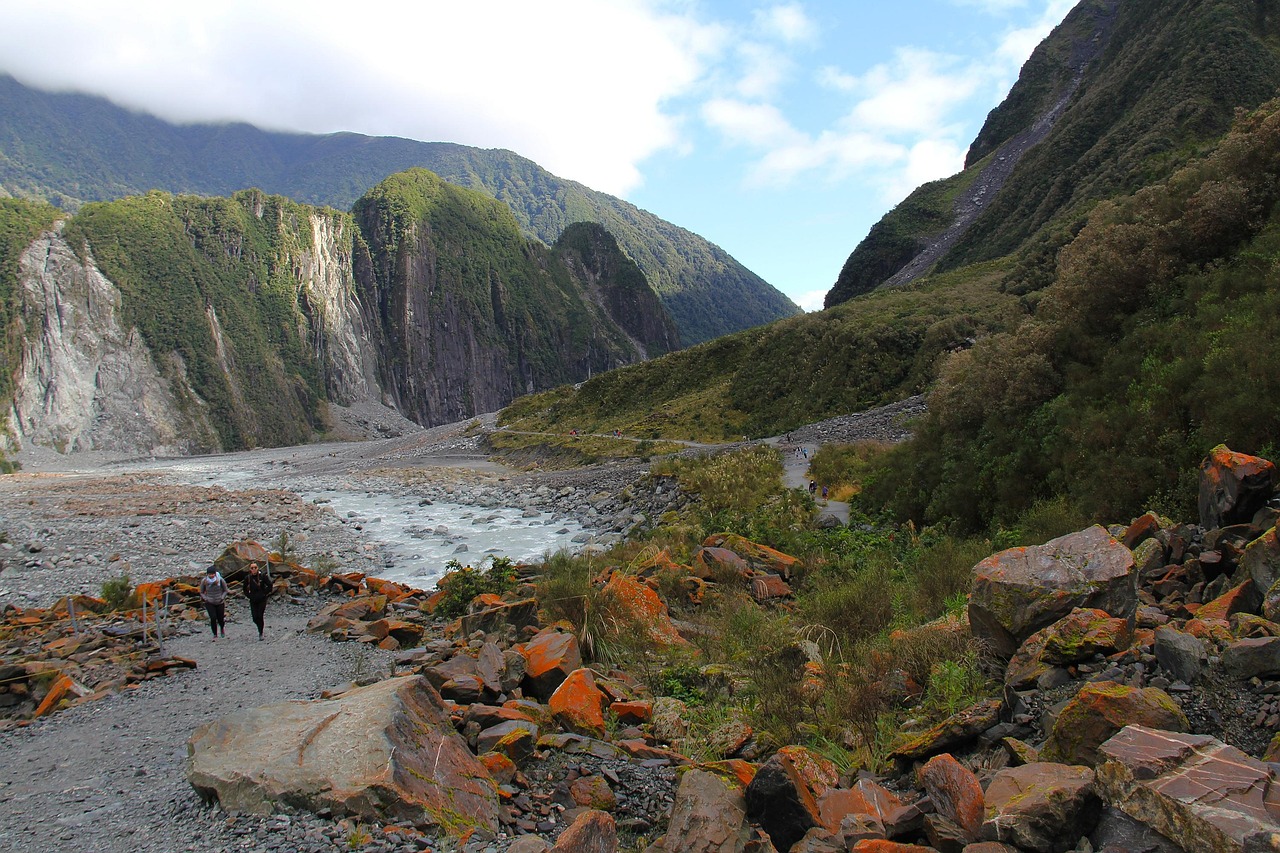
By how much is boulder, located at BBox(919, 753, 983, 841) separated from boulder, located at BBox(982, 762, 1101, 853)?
16cm

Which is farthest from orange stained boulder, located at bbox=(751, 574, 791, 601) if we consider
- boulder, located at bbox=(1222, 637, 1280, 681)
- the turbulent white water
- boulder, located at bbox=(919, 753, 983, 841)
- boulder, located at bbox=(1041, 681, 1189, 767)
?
boulder, located at bbox=(1222, 637, 1280, 681)

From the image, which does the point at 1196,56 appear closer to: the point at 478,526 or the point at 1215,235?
the point at 1215,235

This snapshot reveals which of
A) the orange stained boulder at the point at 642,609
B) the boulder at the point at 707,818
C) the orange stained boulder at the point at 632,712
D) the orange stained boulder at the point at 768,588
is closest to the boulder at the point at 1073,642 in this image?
the boulder at the point at 707,818

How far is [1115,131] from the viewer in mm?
55062

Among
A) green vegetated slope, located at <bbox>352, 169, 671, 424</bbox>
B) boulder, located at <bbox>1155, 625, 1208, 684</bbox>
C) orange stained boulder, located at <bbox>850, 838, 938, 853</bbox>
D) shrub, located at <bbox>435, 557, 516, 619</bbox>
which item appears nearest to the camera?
orange stained boulder, located at <bbox>850, 838, 938, 853</bbox>

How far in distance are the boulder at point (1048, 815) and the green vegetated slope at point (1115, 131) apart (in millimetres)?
31230

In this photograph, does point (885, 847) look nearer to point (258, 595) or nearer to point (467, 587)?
point (467, 587)

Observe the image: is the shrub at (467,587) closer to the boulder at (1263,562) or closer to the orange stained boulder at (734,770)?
the orange stained boulder at (734,770)

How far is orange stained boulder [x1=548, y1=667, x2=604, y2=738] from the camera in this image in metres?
5.76

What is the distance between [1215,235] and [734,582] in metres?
9.42

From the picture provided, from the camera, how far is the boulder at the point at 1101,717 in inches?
134

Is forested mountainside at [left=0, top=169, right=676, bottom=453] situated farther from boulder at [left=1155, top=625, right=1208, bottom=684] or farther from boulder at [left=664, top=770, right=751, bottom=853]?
boulder at [left=1155, top=625, right=1208, bottom=684]

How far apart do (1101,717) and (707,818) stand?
2204 mm

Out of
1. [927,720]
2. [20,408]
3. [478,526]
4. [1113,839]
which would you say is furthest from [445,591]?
[20,408]
